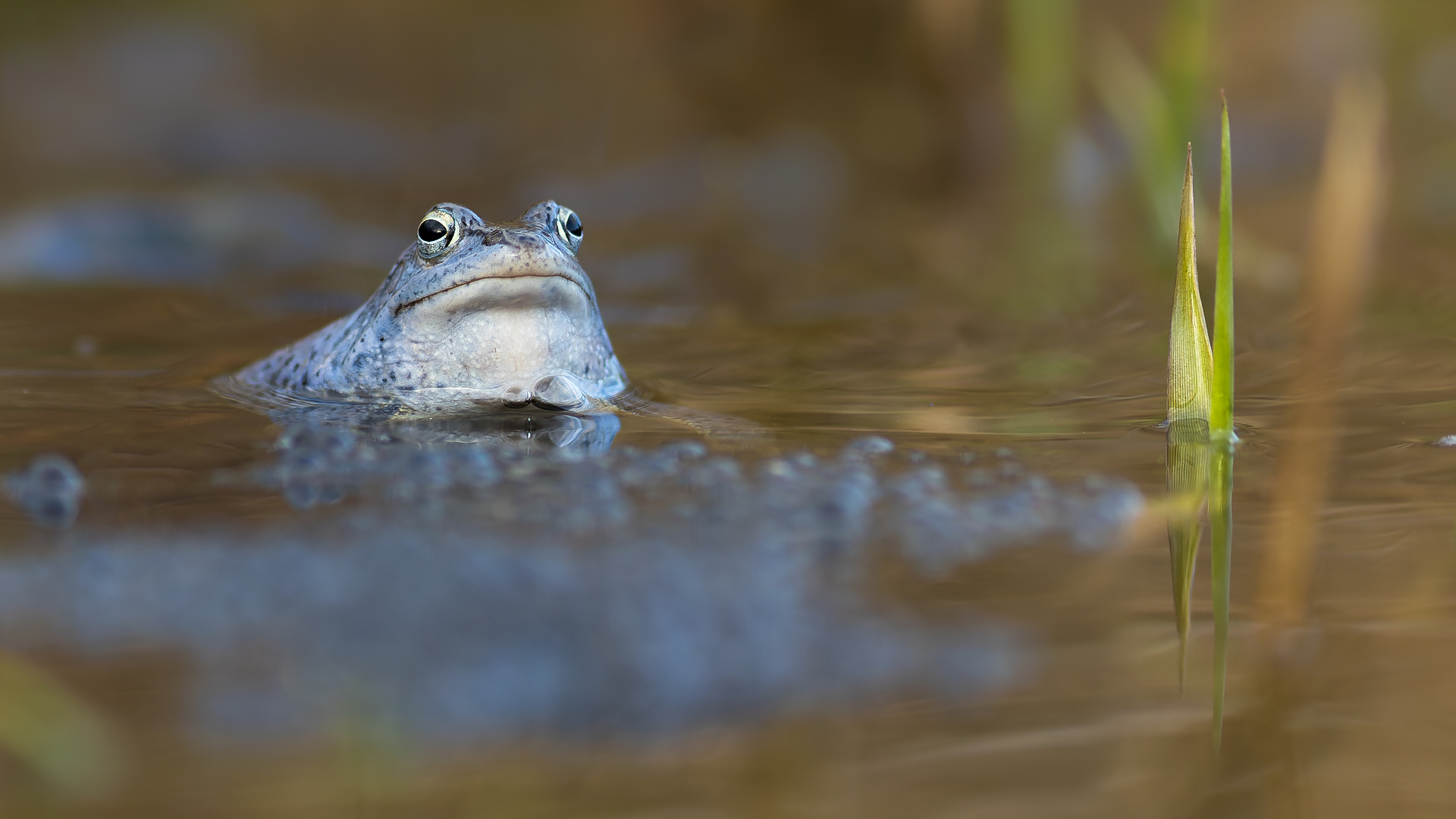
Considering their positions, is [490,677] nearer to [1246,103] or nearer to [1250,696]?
[1250,696]

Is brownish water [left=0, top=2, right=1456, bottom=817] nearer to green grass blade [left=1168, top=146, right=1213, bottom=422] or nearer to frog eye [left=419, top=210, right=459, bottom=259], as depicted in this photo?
green grass blade [left=1168, top=146, right=1213, bottom=422]

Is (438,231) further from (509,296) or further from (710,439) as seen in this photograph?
(710,439)

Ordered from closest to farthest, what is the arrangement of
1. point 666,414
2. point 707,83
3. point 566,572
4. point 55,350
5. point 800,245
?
point 566,572 → point 666,414 → point 55,350 → point 800,245 → point 707,83

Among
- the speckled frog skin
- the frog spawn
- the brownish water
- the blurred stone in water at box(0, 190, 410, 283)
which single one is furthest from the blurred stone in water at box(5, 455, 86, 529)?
the blurred stone in water at box(0, 190, 410, 283)

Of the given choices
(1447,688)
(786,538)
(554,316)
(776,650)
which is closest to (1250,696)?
(1447,688)

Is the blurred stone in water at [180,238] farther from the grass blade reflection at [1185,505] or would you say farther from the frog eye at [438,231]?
the grass blade reflection at [1185,505]

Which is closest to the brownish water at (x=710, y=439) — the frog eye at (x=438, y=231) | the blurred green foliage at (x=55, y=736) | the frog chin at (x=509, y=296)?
the blurred green foliage at (x=55, y=736)
